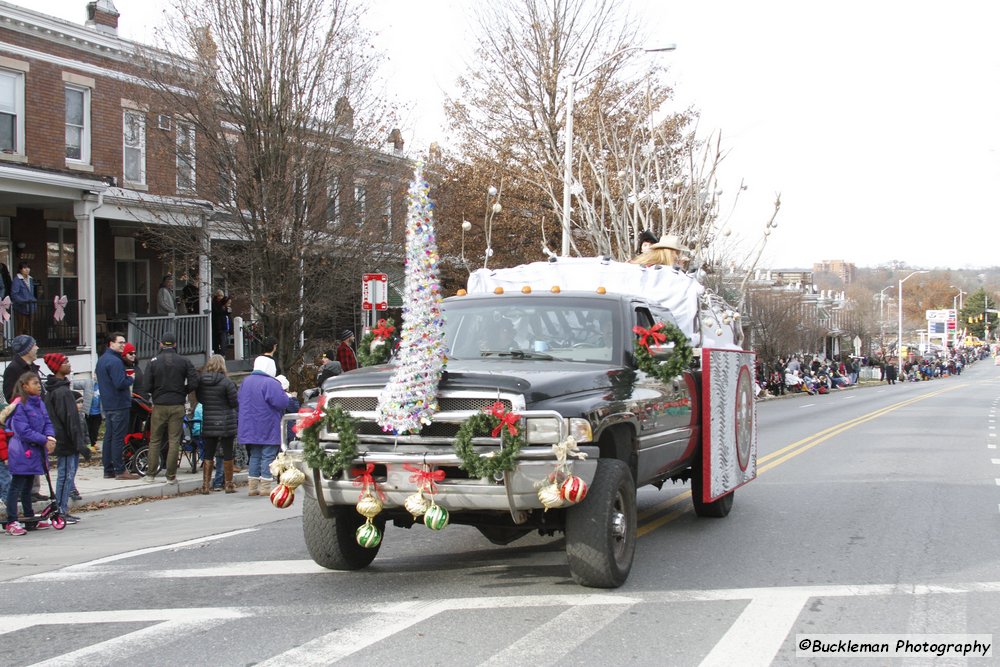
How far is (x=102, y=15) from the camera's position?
23.2 meters

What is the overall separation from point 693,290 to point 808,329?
1904 inches

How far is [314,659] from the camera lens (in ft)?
16.6

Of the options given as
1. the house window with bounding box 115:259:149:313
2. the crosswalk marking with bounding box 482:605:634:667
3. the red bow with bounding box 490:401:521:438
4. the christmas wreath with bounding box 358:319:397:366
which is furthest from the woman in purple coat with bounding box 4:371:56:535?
the house window with bounding box 115:259:149:313

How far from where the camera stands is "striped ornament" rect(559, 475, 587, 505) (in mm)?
5711

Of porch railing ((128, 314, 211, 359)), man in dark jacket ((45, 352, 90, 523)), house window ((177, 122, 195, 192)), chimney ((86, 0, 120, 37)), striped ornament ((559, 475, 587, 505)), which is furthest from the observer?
chimney ((86, 0, 120, 37))

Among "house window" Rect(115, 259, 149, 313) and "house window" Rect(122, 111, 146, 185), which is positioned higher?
"house window" Rect(122, 111, 146, 185)

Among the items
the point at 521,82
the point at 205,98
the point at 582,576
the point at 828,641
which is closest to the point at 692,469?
the point at 582,576

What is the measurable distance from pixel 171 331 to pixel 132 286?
11.4 feet

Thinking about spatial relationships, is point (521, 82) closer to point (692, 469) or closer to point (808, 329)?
point (692, 469)

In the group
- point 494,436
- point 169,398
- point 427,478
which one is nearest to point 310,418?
point 427,478

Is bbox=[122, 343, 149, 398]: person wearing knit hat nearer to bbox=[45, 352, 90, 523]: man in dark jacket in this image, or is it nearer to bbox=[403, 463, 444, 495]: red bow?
bbox=[45, 352, 90, 523]: man in dark jacket

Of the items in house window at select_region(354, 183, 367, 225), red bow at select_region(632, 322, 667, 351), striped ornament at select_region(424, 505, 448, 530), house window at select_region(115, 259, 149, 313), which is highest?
house window at select_region(354, 183, 367, 225)

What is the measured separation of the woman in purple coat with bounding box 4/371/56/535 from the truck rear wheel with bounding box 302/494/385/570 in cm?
374

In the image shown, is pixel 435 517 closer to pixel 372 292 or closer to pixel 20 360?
pixel 20 360
